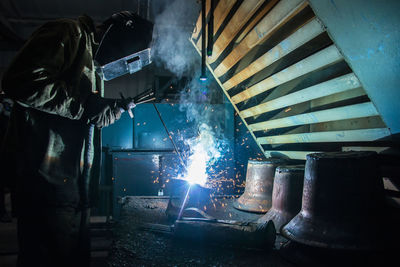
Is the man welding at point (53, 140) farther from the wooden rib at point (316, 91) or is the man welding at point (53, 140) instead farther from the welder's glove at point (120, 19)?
the wooden rib at point (316, 91)

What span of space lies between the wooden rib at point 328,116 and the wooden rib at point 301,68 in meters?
0.47

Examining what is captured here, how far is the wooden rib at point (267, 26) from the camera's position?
2.20m

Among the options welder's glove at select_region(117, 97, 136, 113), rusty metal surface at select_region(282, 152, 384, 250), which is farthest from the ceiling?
rusty metal surface at select_region(282, 152, 384, 250)

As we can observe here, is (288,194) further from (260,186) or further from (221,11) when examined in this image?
(221,11)

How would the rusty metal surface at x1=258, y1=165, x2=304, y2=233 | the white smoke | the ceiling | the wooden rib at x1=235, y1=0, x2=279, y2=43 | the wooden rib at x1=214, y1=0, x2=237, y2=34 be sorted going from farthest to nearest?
1. the white smoke
2. the ceiling
3. the wooden rib at x1=214, y1=0, x2=237, y2=34
4. the rusty metal surface at x1=258, y1=165, x2=304, y2=233
5. the wooden rib at x1=235, y1=0, x2=279, y2=43

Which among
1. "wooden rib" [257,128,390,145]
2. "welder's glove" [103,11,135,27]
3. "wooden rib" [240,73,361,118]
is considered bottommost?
"wooden rib" [257,128,390,145]

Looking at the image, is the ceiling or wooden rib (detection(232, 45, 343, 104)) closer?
wooden rib (detection(232, 45, 343, 104))

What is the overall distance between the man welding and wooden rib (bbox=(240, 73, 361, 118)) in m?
2.05

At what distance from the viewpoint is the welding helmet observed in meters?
2.62

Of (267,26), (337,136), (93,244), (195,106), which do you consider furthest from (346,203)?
(195,106)

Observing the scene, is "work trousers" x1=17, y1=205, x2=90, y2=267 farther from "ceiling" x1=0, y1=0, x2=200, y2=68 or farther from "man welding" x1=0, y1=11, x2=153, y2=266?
"ceiling" x1=0, y1=0, x2=200, y2=68

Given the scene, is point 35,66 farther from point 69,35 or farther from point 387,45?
point 387,45

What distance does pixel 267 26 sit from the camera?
2.61m

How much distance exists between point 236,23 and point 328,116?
148 cm
